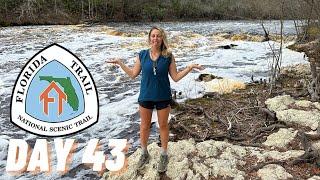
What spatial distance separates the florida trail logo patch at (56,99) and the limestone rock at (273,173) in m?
2.92

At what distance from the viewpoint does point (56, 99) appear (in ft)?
30.3

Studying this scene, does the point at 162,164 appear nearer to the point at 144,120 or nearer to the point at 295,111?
the point at 144,120

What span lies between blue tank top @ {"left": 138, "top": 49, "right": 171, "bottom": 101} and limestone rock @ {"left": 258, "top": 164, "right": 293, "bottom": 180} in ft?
5.70

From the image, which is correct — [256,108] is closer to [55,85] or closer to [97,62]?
[55,85]

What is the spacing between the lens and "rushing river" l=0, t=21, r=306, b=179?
9031 mm

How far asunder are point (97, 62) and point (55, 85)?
9187mm

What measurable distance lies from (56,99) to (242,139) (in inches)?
157

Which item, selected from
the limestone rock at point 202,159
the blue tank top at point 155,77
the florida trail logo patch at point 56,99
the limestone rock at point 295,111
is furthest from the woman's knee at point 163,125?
the limestone rock at point 295,111

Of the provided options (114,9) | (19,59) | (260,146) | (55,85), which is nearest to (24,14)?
(114,9)

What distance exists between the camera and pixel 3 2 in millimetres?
43750

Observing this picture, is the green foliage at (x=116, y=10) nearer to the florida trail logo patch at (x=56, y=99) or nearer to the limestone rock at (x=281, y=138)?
the florida trail logo patch at (x=56, y=99)

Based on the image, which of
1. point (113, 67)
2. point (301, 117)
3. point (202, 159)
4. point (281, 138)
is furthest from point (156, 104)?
point (113, 67)

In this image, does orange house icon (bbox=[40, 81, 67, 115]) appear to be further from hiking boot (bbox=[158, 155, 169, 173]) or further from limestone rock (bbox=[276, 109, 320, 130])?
limestone rock (bbox=[276, 109, 320, 130])

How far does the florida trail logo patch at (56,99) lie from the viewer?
7199 millimetres
